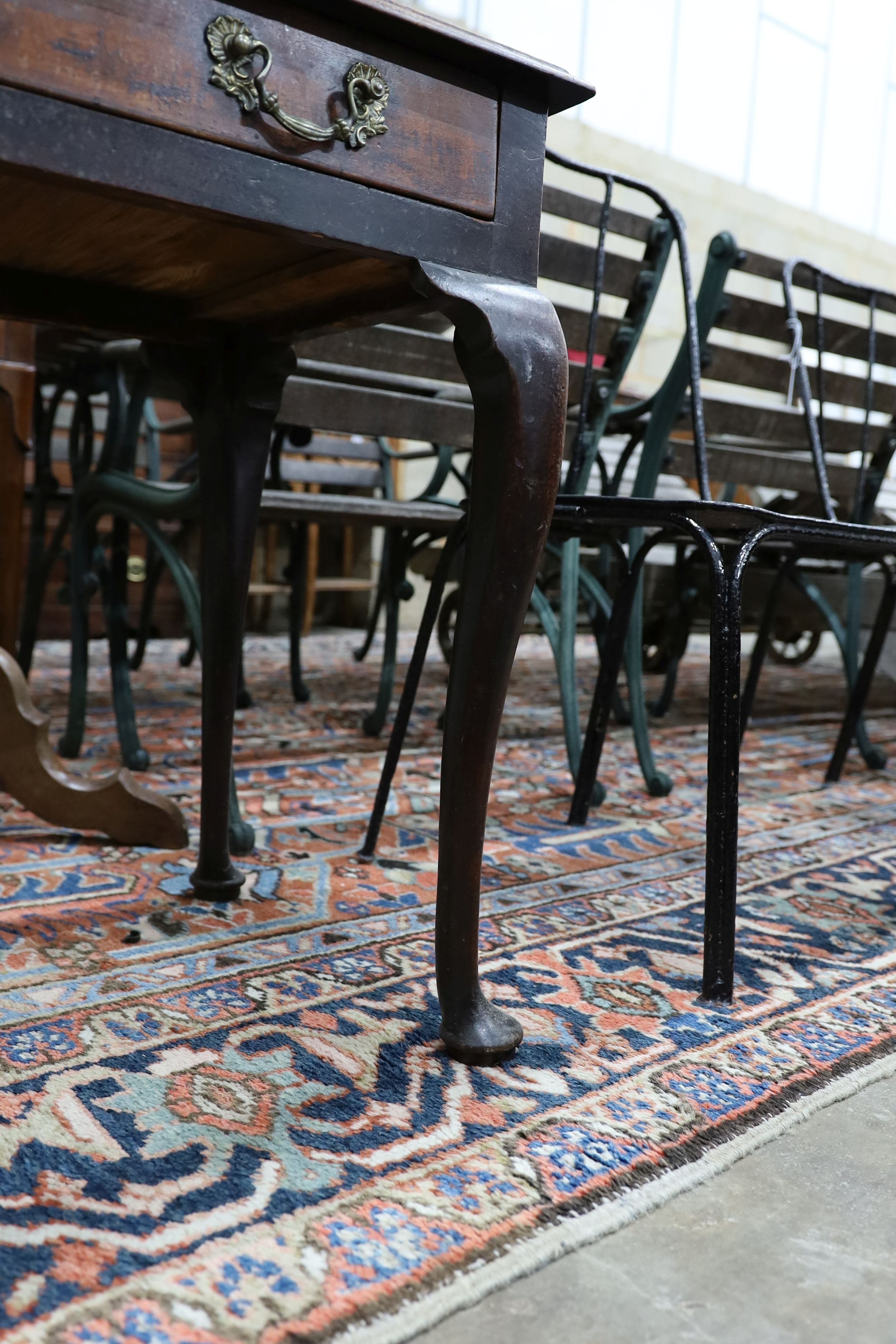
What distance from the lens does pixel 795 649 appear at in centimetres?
479

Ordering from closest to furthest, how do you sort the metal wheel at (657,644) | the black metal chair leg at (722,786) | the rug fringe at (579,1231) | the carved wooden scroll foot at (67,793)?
A: the rug fringe at (579,1231), the black metal chair leg at (722,786), the carved wooden scroll foot at (67,793), the metal wheel at (657,644)

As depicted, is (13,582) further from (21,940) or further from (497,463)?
(497,463)

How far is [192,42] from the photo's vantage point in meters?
0.69

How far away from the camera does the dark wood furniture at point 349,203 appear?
666mm

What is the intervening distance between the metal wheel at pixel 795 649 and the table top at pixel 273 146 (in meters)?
3.69

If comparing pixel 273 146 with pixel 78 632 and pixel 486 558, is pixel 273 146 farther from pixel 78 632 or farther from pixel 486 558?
pixel 78 632

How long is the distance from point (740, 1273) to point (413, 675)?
79 cm

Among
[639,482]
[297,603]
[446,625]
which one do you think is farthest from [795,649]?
[639,482]

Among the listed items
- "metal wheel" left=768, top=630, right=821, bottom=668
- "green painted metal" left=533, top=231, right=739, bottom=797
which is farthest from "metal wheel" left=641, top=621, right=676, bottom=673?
"green painted metal" left=533, top=231, right=739, bottom=797

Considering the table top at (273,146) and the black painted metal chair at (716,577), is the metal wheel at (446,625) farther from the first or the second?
the table top at (273,146)

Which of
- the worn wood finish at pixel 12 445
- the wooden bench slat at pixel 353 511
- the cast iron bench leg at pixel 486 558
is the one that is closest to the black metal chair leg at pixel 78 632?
the worn wood finish at pixel 12 445

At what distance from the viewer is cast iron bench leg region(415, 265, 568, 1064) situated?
81cm

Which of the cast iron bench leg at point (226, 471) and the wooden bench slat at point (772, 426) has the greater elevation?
the wooden bench slat at point (772, 426)

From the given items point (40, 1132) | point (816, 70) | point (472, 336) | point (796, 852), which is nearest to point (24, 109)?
point (472, 336)
